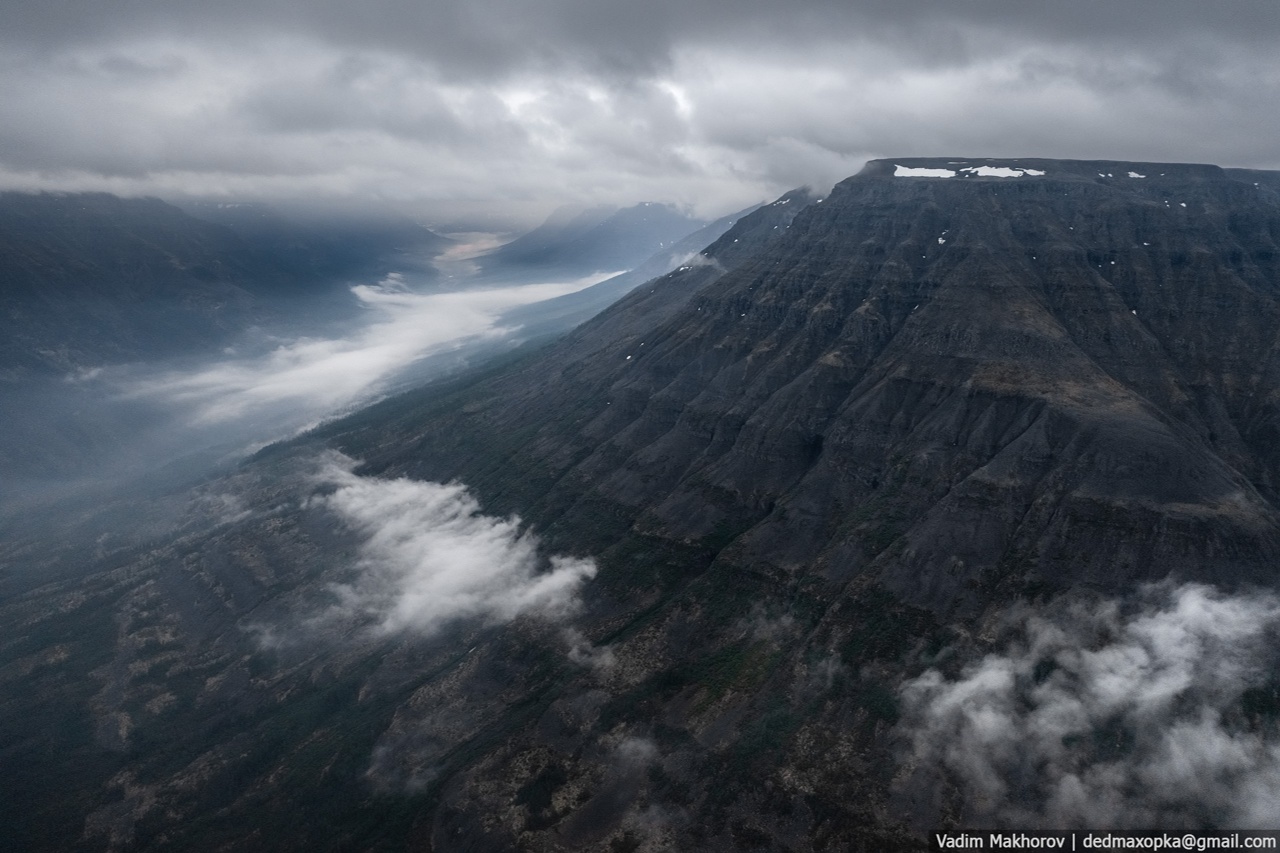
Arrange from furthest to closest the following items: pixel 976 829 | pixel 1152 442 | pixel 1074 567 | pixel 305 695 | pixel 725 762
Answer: pixel 305 695
pixel 1152 442
pixel 1074 567
pixel 725 762
pixel 976 829

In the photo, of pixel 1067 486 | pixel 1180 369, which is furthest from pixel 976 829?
pixel 1180 369

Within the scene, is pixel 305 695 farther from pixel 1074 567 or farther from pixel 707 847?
pixel 1074 567

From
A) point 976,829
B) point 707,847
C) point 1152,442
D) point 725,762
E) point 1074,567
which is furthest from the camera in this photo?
point 1152,442

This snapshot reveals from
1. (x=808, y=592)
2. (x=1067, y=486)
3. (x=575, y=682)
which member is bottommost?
(x=575, y=682)

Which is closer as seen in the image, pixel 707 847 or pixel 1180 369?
pixel 707 847

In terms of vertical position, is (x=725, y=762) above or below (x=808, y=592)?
below

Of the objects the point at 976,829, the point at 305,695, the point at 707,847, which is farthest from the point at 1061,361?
the point at 305,695

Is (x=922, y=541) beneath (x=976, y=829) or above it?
above

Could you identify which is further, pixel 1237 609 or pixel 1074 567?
pixel 1074 567

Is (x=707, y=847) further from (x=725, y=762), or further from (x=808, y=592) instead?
(x=808, y=592)
